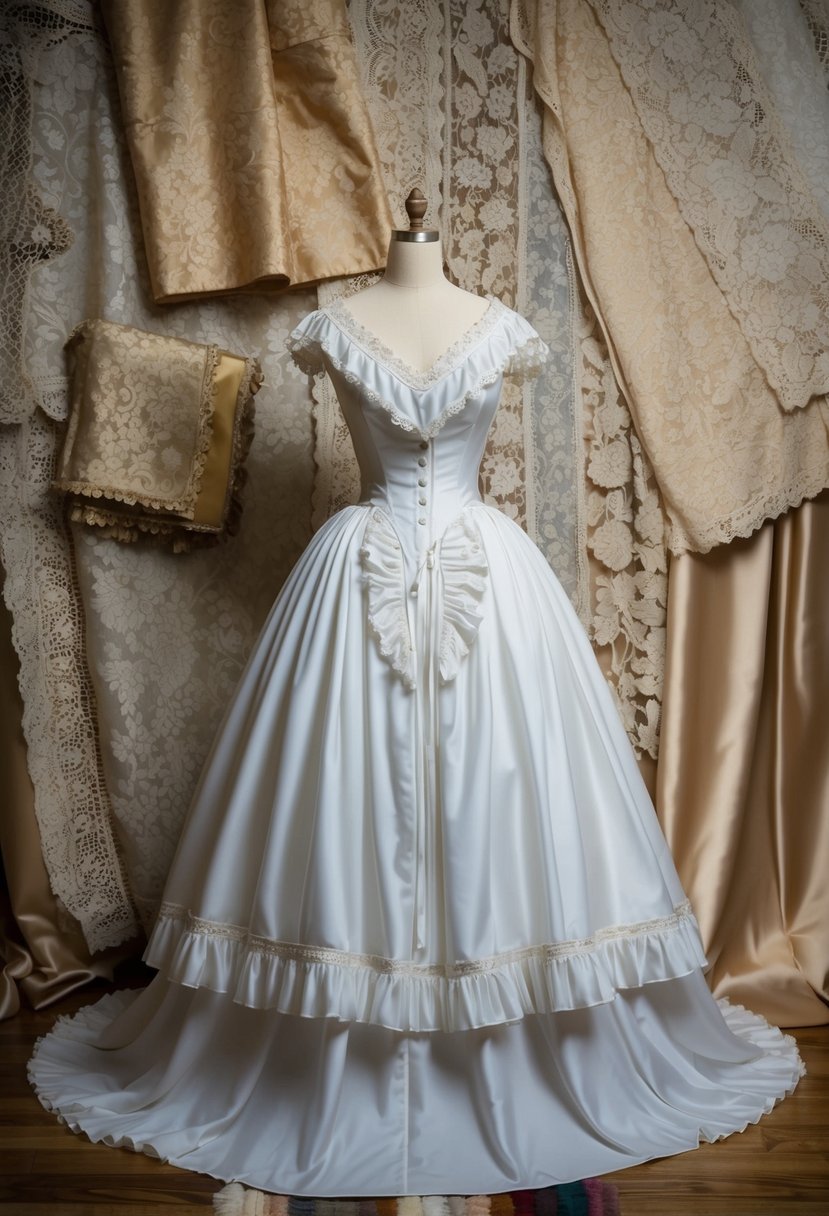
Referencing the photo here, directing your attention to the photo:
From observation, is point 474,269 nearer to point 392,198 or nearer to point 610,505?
point 392,198

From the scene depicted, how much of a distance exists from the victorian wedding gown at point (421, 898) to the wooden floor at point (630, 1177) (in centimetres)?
3

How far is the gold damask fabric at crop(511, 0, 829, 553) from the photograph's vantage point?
89.4 inches

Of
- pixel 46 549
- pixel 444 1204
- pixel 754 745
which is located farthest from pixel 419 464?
pixel 444 1204

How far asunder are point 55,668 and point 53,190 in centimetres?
93

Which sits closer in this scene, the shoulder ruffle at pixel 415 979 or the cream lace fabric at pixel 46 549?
the shoulder ruffle at pixel 415 979

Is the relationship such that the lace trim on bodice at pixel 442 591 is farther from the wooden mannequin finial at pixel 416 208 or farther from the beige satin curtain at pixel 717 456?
the beige satin curtain at pixel 717 456

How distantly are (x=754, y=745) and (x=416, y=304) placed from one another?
3.67 ft

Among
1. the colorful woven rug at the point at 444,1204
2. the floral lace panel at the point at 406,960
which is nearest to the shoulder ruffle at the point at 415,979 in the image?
the floral lace panel at the point at 406,960

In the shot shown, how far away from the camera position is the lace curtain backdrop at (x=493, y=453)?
229cm

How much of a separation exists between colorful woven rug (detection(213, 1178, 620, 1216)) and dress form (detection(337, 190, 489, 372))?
48.2 inches

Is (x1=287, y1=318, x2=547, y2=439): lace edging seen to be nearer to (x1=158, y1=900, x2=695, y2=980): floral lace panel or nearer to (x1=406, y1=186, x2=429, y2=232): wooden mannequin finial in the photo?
(x1=406, y1=186, x2=429, y2=232): wooden mannequin finial

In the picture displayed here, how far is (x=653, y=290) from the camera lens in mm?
2312

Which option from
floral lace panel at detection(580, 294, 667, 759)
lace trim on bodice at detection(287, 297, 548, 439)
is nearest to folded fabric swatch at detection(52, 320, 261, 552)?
lace trim on bodice at detection(287, 297, 548, 439)

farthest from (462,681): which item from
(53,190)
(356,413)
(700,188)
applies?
(53,190)
